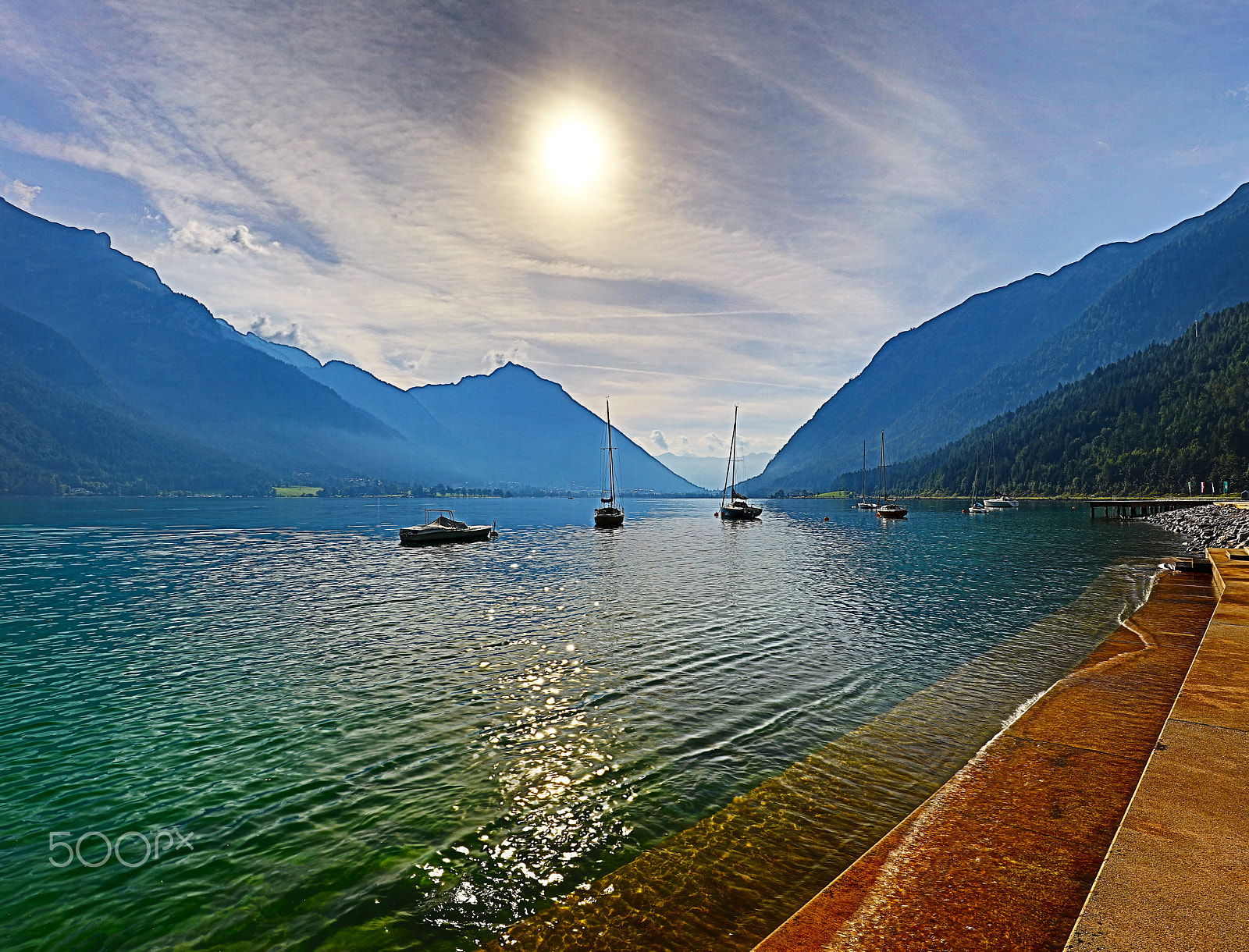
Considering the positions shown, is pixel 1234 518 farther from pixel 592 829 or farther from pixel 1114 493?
pixel 1114 493

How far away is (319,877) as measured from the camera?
30.4 feet

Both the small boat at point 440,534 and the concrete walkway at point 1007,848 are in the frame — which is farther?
the small boat at point 440,534

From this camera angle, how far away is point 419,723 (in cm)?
1582

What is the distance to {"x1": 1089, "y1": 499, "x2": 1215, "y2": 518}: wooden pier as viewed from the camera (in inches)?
4353

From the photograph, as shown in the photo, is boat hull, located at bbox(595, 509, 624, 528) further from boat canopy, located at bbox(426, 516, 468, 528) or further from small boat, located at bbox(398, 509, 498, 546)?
boat canopy, located at bbox(426, 516, 468, 528)

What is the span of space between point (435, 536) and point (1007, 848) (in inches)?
2964

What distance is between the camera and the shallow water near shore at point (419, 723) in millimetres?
9000

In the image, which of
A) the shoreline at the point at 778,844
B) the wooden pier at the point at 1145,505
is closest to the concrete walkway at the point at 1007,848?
the shoreline at the point at 778,844

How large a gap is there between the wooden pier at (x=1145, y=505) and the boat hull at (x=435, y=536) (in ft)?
359

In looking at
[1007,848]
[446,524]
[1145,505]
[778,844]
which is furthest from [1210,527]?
[446,524]

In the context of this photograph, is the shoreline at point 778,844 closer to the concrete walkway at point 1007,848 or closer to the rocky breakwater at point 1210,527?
the concrete walkway at point 1007,848

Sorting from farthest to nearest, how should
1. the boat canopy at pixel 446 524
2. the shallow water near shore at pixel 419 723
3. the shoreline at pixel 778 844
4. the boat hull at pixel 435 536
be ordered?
1. the boat canopy at pixel 446 524
2. the boat hull at pixel 435 536
3. the shallow water near shore at pixel 419 723
4. the shoreline at pixel 778 844

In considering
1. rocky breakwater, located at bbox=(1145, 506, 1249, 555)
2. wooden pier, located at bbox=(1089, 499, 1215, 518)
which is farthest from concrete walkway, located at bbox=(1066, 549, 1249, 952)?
wooden pier, located at bbox=(1089, 499, 1215, 518)

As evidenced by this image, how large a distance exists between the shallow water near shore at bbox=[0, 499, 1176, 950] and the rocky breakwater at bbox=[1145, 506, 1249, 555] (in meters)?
24.7
